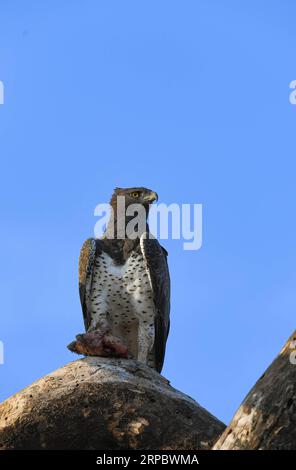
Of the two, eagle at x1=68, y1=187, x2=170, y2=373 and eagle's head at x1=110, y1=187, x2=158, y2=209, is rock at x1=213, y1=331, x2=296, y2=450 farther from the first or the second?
eagle's head at x1=110, y1=187, x2=158, y2=209

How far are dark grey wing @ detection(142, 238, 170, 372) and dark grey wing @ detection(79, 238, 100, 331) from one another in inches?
30.0

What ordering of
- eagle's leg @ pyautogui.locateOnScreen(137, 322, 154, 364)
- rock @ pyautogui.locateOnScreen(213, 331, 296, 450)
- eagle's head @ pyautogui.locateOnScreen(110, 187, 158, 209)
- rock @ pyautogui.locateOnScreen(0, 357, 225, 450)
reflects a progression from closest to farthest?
1. rock @ pyautogui.locateOnScreen(213, 331, 296, 450)
2. rock @ pyautogui.locateOnScreen(0, 357, 225, 450)
3. eagle's leg @ pyautogui.locateOnScreen(137, 322, 154, 364)
4. eagle's head @ pyautogui.locateOnScreen(110, 187, 158, 209)

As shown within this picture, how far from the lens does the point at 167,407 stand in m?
9.23

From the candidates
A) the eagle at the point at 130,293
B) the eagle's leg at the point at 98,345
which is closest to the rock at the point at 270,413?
the eagle's leg at the point at 98,345

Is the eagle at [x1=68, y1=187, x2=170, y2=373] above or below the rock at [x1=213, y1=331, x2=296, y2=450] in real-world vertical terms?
above

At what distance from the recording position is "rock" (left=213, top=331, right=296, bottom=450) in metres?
6.42

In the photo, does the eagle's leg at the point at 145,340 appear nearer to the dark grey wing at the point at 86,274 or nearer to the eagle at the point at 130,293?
the eagle at the point at 130,293

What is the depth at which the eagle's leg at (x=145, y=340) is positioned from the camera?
1372 centimetres

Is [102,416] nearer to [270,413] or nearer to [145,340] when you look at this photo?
[270,413]

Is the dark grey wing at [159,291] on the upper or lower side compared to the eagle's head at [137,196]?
lower

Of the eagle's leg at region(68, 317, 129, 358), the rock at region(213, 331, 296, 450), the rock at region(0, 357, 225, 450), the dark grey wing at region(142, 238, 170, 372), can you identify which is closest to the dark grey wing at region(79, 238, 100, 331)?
the dark grey wing at region(142, 238, 170, 372)

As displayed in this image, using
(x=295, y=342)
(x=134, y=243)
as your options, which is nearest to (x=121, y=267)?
(x=134, y=243)

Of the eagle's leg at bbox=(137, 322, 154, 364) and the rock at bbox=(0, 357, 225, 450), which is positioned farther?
the eagle's leg at bbox=(137, 322, 154, 364)

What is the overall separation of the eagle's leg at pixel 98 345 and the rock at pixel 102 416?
2.53ft
